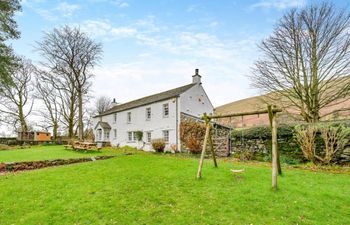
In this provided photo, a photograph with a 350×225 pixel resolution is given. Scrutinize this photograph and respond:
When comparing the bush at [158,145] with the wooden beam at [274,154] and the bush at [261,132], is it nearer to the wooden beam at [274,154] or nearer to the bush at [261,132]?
the bush at [261,132]

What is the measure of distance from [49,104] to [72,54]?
40.4 feet

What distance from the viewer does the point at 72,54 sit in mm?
26984

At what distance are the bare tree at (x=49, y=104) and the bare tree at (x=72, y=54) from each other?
275 inches

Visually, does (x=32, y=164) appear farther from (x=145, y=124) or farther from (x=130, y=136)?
(x=130, y=136)

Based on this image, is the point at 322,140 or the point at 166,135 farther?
the point at 166,135

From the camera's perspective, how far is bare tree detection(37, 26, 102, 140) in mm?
26047

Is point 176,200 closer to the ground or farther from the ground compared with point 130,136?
closer to the ground

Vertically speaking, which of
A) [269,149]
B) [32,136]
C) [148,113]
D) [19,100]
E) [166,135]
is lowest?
[269,149]

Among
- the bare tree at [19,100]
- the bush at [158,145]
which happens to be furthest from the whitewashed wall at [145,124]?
the bare tree at [19,100]

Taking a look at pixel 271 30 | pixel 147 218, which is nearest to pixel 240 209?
pixel 147 218

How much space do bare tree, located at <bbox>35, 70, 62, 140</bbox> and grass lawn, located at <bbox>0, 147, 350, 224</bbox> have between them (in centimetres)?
2999

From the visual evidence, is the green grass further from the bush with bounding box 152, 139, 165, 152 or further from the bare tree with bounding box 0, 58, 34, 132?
the bare tree with bounding box 0, 58, 34, 132

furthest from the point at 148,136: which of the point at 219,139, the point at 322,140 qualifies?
the point at 322,140

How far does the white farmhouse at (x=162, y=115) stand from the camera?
69.1 ft
